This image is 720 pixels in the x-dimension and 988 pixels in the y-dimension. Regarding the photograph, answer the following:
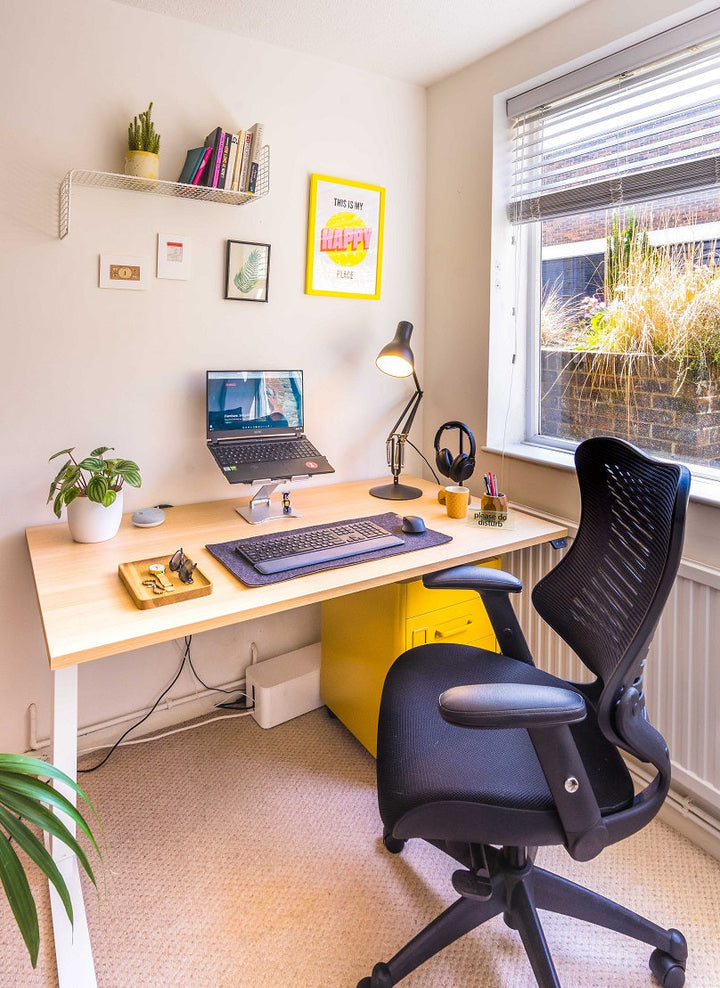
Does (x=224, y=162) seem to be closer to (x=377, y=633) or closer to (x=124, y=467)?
(x=124, y=467)

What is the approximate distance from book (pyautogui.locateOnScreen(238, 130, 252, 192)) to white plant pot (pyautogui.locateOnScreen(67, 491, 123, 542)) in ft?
3.25

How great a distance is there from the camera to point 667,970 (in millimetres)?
1307

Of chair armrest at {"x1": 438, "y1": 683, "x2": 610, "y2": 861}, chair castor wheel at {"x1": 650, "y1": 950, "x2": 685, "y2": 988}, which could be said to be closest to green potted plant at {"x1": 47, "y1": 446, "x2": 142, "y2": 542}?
chair armrest at {"x1": 438, "y1": 683, "x2": 610, "y2": 861}

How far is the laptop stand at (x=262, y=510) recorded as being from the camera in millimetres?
1919

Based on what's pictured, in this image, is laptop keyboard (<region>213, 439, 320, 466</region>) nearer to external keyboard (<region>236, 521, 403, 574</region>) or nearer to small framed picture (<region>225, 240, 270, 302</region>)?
external keyboard (<region>236, 521, 403, 574</region>)

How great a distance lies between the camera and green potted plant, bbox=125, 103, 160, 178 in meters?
1.74

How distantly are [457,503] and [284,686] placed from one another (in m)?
0.88

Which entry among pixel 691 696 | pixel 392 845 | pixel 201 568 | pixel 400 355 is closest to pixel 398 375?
pixel 400 355

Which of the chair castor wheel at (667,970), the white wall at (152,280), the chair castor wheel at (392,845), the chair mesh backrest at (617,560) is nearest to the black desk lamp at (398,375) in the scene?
the white wall at (152,280)

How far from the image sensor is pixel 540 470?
6.84 feet

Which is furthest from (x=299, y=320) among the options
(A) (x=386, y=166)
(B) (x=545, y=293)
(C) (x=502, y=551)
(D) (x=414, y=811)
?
(D) (x=414, y=811)

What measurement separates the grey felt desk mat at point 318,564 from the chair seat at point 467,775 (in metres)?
0.33

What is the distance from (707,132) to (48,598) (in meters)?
1.95

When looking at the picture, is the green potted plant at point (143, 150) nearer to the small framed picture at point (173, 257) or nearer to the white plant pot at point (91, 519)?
the small framed picture at point (173, 257)
